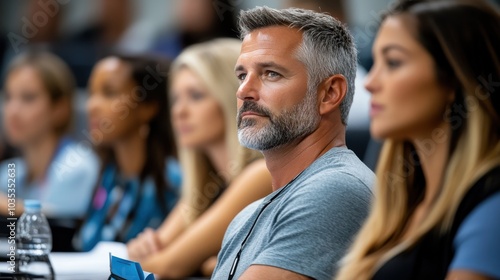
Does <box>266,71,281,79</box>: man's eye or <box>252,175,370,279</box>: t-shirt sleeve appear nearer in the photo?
<box>252,175,370,279</box>: t-shirt sleeve

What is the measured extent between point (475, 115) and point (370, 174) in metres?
0.41

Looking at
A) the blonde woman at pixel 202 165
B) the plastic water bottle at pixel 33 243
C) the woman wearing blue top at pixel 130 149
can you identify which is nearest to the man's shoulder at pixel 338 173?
the plastic water bottle at pixel 33 243

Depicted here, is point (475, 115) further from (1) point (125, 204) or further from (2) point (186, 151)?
(1) point (125, 204)

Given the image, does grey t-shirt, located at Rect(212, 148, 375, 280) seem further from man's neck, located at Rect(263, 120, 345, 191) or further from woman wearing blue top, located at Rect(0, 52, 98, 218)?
woman wearing blue top, located at Rect(0, 52, 98, 218)

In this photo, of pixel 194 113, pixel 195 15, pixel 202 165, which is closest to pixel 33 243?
pixel 202 165

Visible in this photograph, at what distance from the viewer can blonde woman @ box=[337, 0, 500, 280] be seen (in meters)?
1.30

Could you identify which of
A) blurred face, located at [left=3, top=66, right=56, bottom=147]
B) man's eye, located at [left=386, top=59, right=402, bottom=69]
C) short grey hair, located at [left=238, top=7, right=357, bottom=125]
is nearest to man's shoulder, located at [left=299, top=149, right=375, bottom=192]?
short grey hair, located at [left=238, top=7, right=357, bottom=125]

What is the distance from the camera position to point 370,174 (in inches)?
68.0

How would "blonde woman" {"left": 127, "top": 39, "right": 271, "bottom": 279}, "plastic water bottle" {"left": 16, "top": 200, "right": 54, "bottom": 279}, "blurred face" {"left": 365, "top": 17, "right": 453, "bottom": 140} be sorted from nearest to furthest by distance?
"blurred face" {"left": 365, "top": 17, "right": 453, "bottom": 140} → "plastic water bottle" {"left": 16, "top": 200, "right": 54, "bottom": 279} → "blonde woman" {"left": 127, "top": 39, "right": 271, "bottom": 279}

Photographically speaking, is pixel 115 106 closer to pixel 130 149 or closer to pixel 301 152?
pixel 130 149

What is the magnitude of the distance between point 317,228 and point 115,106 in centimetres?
245

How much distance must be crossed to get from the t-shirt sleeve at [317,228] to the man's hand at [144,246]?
1.78m

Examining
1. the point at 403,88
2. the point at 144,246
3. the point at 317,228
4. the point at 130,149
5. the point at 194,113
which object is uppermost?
the point at 403,88

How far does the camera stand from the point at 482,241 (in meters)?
1.27
